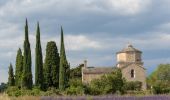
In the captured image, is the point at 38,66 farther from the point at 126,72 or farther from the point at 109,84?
the point at 126,72

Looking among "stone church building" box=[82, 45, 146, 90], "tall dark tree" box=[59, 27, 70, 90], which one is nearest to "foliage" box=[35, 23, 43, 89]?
"tall dark tree" box=[59, 27, 70, 90]

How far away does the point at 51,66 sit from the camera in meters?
63.3

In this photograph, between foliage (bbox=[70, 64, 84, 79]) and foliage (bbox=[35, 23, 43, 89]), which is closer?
foliage (bbox=[35, 23, 43, 89])

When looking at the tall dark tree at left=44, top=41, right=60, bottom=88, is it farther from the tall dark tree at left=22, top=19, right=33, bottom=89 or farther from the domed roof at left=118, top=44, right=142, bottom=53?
the domed roof at left=118, top=44, right=142, bottom=53

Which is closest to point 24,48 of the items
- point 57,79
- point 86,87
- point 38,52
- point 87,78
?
point 38,52

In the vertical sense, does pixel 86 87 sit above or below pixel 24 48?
below

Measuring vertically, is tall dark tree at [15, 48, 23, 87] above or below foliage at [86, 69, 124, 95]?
above

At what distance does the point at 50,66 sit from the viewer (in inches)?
2491

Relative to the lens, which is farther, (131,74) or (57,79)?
(131,74)

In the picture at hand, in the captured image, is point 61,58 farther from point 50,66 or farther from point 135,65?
point 135,65

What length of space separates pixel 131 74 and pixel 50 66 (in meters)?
23.5

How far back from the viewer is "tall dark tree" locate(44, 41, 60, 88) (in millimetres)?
62844

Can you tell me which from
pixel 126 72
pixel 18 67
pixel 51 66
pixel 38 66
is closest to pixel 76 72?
pixel 126 72

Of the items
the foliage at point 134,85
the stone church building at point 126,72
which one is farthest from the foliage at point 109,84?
the stone church building at point 126,72
